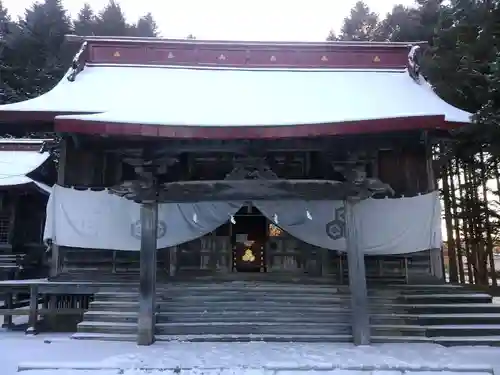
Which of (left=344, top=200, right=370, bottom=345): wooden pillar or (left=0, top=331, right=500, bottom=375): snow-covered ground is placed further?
(left=344, top=200, right=370, bottom=345): wooden pillar

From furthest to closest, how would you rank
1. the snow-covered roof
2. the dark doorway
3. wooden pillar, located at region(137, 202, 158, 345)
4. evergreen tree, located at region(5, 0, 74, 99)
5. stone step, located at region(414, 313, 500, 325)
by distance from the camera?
1. evergreen tree, located at region(5, 0, 74, 99)
2. the snow-covered roof
3. the dark doorway
4. stone step, located at region(414, 313, 500, 325)
5. wooden pillar, located at region(137, 202, 158, 345)

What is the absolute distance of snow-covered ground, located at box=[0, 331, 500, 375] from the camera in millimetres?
4898

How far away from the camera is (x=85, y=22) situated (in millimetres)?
27781

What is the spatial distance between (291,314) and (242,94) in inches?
209

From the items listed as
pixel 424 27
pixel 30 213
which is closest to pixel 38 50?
pixel 30 213

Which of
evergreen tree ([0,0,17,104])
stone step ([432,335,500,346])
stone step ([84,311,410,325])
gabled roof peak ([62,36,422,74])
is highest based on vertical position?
evergreen tree ([0,0,17,104])

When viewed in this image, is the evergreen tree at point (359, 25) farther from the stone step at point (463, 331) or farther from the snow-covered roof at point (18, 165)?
the stone step at point (463, 331)

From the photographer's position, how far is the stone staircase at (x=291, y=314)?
6570 millimetres

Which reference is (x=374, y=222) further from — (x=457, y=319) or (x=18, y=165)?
(x=18, y=165)

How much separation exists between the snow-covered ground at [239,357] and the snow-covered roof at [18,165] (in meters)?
7.85

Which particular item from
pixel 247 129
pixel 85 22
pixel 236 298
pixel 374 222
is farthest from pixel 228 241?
pixel 85 22

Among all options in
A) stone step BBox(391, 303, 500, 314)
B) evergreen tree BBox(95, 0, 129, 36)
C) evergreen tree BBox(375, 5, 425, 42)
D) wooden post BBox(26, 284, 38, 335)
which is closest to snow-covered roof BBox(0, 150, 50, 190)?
wooden post BBox(26, 284, 38, 335)

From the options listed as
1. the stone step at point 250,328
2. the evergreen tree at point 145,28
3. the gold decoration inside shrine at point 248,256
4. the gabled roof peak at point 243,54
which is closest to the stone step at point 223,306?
the stone step at point 250,328

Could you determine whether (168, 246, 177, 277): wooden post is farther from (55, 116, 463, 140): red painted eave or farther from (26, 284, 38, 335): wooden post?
(55, 116, 463, 140): red painted eave
